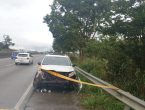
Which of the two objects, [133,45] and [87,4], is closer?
[133,45]

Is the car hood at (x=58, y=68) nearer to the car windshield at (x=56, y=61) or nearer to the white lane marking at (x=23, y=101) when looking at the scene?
the car windshield at (x=56, y=61)

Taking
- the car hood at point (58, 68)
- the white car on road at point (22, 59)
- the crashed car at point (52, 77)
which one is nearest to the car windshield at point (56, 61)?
the crashed car at point (52, 77)

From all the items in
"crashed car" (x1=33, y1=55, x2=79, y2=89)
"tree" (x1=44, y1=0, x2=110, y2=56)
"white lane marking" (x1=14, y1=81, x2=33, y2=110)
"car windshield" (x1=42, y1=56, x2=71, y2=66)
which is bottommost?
"white lane marking" (x1=14, y1=81, x2=33, y2=110)

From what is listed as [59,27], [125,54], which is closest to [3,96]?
[125,54]

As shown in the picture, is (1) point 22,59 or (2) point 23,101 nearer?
(2) point 23,101

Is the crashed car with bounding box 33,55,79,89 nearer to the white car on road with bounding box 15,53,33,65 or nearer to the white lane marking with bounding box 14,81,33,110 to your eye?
the white lane marking with bounding box 14,81,33,110

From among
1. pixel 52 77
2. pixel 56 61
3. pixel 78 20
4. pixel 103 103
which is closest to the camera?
pixel 103 103

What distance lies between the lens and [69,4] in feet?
145

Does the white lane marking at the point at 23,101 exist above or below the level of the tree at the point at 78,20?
below

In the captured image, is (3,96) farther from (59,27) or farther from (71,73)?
(59,27)

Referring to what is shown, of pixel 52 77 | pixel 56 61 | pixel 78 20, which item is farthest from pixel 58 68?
pixel 78 20

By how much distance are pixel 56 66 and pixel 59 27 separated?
2763 centimetres

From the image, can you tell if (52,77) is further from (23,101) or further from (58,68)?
(23,101)

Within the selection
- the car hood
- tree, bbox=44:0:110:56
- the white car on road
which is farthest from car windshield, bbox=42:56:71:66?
the white car on road
